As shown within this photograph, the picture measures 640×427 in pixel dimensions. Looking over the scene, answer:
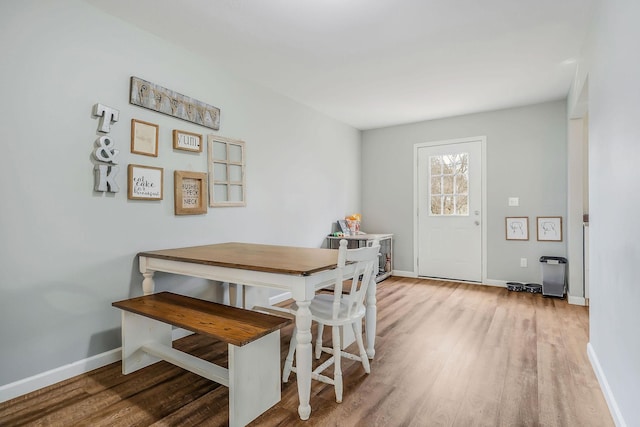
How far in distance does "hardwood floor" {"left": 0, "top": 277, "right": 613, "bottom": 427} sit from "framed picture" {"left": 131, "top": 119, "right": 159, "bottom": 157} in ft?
4.82

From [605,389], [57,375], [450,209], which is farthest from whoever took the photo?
[450,209]

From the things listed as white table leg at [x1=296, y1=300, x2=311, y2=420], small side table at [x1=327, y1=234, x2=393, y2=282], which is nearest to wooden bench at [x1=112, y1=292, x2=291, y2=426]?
white table leg at [x1=296, y1=300, x2=311, y2=420]

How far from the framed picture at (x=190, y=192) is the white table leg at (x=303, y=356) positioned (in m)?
1.54

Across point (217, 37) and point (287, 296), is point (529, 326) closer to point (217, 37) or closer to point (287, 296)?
point (287, 296)

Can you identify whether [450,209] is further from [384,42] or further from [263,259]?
[263,259]

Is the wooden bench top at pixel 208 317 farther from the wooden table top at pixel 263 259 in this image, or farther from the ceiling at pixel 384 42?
the ceiling at pixel 384 42

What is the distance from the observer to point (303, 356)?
5.52ft

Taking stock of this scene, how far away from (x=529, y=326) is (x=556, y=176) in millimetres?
2098

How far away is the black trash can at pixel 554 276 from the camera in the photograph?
13.0 ft

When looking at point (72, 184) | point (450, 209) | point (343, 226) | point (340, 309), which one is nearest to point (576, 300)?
point (450, 209)

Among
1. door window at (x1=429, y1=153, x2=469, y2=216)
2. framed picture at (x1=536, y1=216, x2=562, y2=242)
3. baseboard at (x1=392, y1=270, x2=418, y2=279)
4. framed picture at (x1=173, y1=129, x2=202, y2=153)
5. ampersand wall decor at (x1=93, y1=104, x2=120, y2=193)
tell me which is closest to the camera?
ampersand wall decor at (x1=93, y1=104, x2=120, y2=193)

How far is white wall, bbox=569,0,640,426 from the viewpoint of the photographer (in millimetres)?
1387

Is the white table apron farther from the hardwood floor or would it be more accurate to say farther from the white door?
the white door

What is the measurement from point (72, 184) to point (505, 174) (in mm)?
4591
